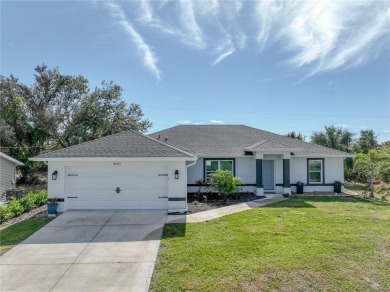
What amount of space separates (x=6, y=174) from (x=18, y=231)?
1252cm

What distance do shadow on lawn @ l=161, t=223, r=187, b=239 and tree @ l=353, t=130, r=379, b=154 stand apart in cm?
2539

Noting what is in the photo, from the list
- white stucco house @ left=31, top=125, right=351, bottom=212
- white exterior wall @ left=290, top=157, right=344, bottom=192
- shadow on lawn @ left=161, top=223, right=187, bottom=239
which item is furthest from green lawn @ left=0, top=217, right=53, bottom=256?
white exterior wall @ left=290, top=157, right=344, bottom=192

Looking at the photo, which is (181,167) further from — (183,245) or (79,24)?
(79,24)

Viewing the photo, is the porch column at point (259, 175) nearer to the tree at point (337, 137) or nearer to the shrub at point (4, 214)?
the shrub at point (4, 214)

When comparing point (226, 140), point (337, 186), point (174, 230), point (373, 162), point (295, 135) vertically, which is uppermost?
point (295, 135)

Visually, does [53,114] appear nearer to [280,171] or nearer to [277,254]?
[280,171]

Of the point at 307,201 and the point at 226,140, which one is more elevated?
the point at 226,140

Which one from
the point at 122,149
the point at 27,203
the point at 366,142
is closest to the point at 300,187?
the point at 122,149

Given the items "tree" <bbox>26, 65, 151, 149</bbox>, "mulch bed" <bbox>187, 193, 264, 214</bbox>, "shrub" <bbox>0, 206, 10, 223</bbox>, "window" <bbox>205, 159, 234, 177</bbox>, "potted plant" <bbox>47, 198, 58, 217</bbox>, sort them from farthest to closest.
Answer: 1. "tree" <bbox>26, 65, 151, 149</bbox>
2. "window" <bbox>205, 159, 234, 177</bbox>
3. "mulch bed" <bbox>187, 193, 264, 214</bbox>
4. "potted plant" <bbox>47, 198, 58, 217</bbox>
5. "shrub" <bbox>0, 206, 10, 223</bbox>

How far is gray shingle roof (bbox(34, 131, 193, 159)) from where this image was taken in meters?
11.2

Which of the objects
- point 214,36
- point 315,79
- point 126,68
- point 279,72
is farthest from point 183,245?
point 315,79

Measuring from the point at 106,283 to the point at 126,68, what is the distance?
1506cm

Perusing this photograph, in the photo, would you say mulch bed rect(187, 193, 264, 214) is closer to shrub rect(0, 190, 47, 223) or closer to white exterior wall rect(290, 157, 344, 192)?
white exterior wall rect(290, 157, 344, 192)

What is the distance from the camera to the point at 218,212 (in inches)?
437
